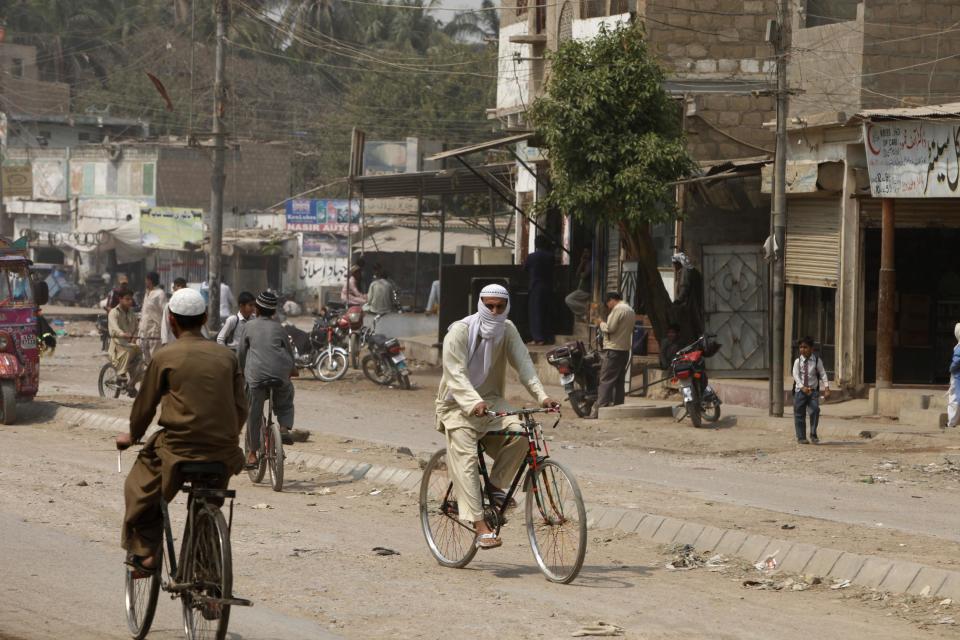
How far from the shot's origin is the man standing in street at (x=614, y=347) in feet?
61.2

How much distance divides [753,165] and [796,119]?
1275 mm

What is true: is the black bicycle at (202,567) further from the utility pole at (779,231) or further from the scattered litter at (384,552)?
the utility pole at (779,231)

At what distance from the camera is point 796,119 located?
67.4ft

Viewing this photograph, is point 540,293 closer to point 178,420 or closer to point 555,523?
point 555,523

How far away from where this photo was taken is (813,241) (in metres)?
21.3

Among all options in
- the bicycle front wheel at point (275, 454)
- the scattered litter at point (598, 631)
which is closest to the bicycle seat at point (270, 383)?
the bicycle front wheel at point (275, 454)

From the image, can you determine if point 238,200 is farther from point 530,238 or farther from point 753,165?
point 753,165

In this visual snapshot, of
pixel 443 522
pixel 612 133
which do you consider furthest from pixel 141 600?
pixel 612 133

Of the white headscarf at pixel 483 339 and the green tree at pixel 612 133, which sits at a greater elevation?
the green tree at pixel 612 133

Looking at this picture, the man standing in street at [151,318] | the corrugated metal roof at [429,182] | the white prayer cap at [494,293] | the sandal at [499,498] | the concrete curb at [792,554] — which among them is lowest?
the concrete curb at [792,554]

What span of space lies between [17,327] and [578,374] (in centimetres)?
734

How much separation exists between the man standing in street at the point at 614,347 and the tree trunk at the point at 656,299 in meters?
3.05

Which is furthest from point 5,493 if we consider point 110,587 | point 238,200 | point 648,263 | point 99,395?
point 238,200

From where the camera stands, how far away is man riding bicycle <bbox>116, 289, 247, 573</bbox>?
20.9ft
